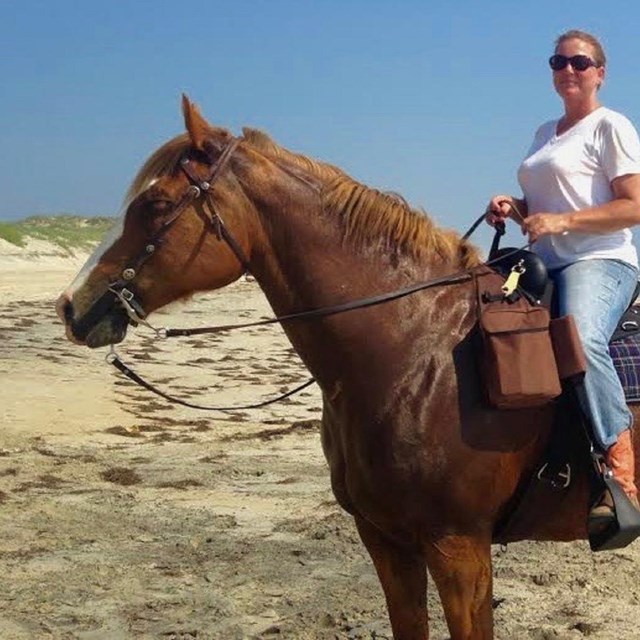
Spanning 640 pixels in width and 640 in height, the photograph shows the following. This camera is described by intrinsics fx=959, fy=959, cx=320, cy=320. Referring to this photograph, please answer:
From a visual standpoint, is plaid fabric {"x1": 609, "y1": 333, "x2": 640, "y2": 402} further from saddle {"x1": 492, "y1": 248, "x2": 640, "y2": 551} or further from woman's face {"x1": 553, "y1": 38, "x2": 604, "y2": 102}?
woman's face {"x1": 553, "y1": 38, "x2": 604, "y2": 102}

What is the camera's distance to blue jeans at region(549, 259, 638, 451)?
3701 millimetres

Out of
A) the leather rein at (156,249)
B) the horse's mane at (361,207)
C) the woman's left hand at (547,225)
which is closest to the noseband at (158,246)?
the leather rein at (156,249)

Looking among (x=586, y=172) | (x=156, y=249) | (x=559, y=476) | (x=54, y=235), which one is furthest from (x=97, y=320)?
(x=54, y=235)

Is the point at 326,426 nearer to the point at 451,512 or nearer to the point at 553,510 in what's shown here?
the point at 451,512

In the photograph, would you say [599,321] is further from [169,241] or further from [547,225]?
[169,241]

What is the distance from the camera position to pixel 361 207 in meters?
3.82

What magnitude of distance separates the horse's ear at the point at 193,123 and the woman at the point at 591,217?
1325 millimetres

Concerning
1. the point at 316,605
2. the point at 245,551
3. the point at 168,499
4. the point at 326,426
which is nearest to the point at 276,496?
the point at 168,499

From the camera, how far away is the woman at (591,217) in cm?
374

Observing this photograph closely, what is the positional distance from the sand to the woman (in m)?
1.62

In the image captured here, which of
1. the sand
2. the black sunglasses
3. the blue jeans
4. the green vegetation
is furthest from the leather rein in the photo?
the green vegetation

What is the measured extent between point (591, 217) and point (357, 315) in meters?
0.99

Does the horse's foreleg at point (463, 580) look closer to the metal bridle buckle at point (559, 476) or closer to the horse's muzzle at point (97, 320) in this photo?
the metal bridle buckle at point (559, 476)

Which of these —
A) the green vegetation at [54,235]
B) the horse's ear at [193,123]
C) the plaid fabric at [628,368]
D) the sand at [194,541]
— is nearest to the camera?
the horse's ear at [193,123]
